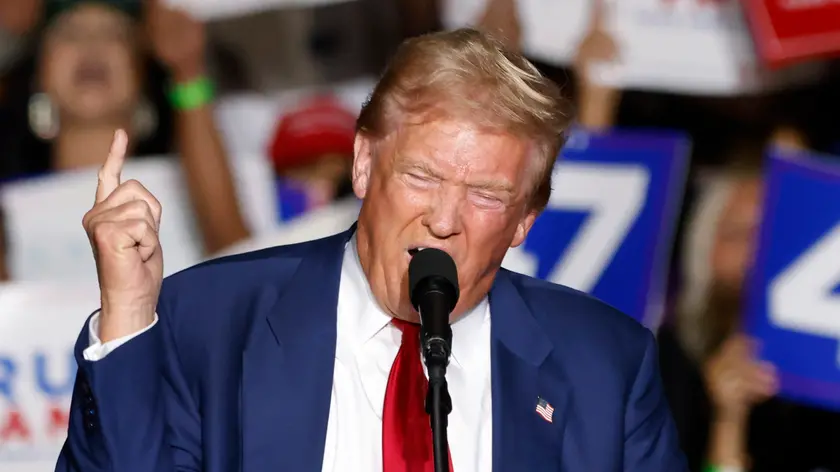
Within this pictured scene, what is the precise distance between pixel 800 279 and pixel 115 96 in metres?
2.12

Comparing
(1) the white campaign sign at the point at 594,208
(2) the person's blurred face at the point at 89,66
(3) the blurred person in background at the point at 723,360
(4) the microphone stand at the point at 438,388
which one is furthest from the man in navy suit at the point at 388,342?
(2) the person's blurred face at the point at 89,66

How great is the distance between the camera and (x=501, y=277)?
7.11 feet

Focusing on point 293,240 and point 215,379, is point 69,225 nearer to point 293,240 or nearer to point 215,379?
point 293,240

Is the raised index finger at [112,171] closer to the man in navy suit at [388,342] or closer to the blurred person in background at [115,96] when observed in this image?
the man in navy suit at [388,342]

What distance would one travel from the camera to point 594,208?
366 cm

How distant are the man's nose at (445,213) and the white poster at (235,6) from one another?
2.06 m

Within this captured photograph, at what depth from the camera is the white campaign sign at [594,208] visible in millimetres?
3627

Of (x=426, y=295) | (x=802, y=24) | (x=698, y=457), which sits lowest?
(x=698, y=457)

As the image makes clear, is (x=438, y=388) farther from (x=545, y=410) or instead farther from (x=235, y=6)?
(x=235, y=6)

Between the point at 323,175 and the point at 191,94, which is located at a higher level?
the point at 191,94

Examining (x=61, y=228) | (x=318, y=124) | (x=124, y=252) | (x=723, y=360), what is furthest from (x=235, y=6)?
(x=124, y=252)

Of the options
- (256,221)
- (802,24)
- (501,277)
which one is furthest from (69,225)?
(802,24)

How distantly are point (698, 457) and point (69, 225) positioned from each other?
2.02m

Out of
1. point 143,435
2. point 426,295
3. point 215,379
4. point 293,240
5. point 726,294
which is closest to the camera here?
point 426,295
